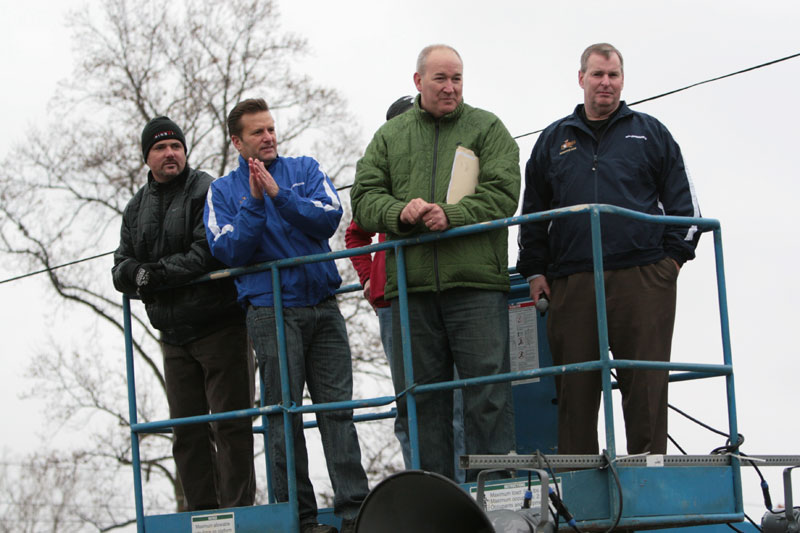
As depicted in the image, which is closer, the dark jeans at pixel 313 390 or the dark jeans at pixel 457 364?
the dark jeans at pixel 457 364

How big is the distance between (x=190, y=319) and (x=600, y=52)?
2489 millimetres

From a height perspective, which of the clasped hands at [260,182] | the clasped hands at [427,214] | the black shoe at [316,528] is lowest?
the black shoe at [316,528]

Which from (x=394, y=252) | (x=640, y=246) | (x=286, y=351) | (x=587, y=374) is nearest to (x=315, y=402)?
(x=286, y=351)

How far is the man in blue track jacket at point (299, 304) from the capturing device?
570cm

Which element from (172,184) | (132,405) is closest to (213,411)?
(132,405)

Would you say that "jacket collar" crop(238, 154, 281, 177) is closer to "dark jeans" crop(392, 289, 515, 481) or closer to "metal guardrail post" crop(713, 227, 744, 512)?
"dark jeans" crop(392, 289, 515, 481)

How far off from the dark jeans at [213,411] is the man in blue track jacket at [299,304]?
36cm

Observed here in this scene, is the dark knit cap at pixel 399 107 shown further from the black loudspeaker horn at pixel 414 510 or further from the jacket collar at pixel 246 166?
the black loudspeaker horn at pixel 414 510

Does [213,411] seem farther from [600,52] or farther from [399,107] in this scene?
[600,52]

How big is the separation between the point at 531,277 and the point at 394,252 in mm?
694

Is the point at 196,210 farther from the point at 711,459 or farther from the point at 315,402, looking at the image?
the point at 711,459

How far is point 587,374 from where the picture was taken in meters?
5.35

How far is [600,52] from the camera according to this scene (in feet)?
18.8

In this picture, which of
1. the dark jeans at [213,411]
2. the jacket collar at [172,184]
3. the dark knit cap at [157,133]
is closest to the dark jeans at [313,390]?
the dark jeans at [213,411]
